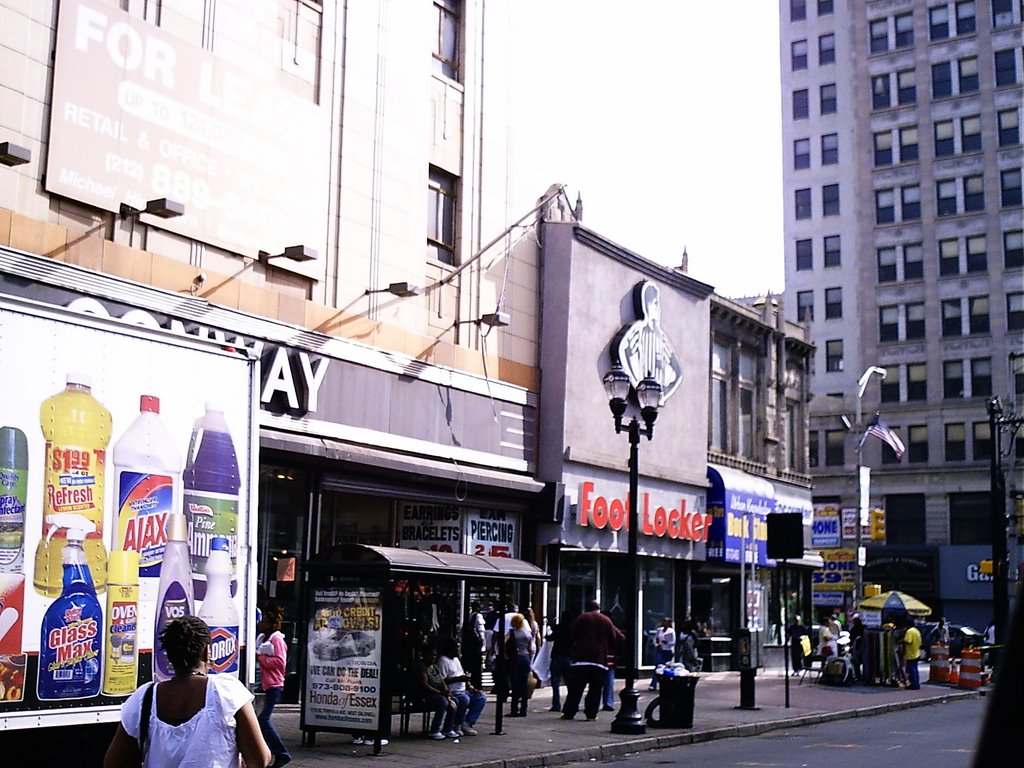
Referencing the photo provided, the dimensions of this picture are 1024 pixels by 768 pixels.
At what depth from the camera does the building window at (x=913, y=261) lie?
70.9m

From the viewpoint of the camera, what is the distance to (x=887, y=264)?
72.1 m

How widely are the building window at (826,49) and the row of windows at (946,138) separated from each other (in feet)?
20.7

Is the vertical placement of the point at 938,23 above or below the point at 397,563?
above

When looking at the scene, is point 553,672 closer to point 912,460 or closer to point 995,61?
point 912,460

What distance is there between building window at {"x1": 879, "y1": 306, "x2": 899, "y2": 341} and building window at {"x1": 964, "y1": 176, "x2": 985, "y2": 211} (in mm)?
6888

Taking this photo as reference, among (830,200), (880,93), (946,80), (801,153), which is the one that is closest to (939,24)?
(946,80)

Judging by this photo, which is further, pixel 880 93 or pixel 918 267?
pixel 880 93

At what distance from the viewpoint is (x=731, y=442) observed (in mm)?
36281

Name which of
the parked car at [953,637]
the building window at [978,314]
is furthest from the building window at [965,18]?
the parked car at [953,637]

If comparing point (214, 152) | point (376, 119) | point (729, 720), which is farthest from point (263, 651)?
point (376, 119)

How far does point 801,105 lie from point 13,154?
222ft

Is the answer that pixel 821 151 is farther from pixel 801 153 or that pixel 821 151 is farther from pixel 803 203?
pixel 803 203

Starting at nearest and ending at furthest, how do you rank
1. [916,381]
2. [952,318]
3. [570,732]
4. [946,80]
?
[570,732]
[952,318]
[916,381]
[946,80]

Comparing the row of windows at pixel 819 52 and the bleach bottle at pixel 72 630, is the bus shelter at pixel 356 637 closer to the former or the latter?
the bleach bottle at pixel 72 630
